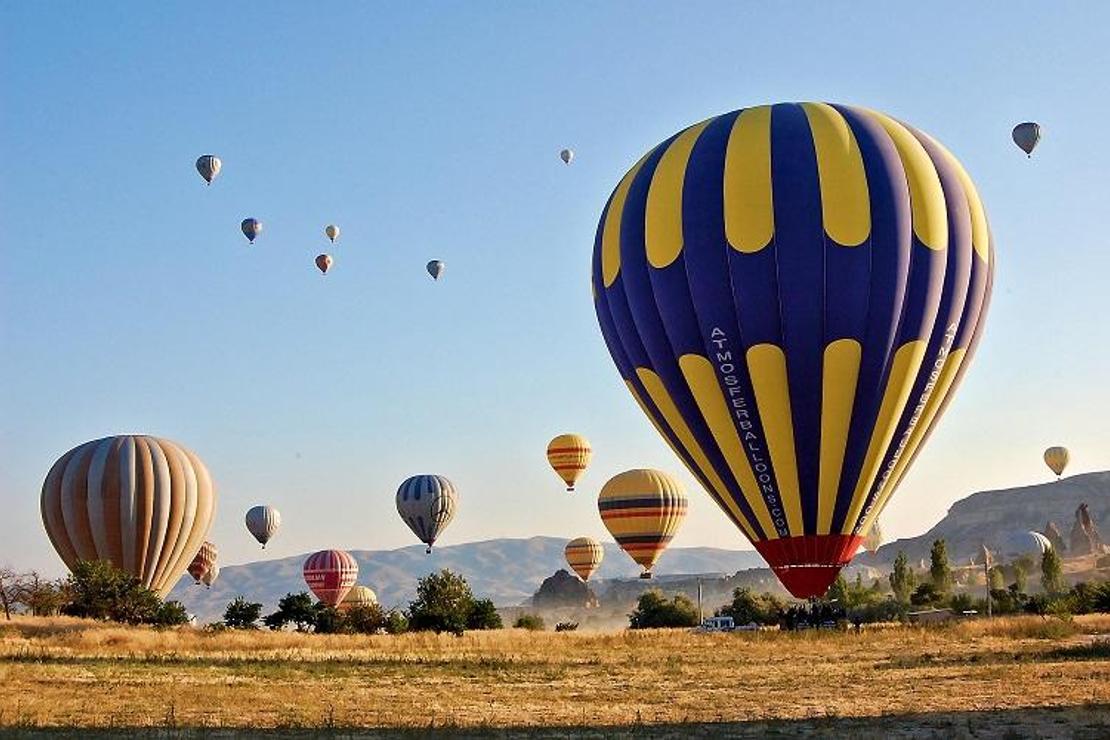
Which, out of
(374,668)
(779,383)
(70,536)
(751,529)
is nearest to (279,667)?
(374,668)

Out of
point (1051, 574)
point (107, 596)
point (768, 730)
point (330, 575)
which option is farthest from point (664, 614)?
point (768, 730)

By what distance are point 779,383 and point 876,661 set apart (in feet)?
30.0

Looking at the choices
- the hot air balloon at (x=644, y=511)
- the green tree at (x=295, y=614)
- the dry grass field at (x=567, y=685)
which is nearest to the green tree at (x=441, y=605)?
the green tree at (x=295, y=614)

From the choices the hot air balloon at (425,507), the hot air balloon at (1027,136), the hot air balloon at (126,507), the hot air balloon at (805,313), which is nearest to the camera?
the hot air balloon at (805,313)

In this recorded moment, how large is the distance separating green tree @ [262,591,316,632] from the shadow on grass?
50211 mm

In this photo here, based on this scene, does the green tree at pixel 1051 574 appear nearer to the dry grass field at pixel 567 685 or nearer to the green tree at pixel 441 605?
the green tree at pixel 441 605

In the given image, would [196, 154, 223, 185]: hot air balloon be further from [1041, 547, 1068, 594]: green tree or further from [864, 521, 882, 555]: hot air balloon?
[1041, 547, 1068, 594]: green tree

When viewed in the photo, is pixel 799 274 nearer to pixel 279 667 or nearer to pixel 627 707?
pixel 627 707

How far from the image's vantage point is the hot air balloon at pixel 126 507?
2623 inches

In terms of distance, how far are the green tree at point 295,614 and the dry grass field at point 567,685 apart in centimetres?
2116

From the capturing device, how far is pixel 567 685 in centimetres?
2989

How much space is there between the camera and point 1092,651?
35.1 metres

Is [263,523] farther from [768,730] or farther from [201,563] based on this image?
[768,730]

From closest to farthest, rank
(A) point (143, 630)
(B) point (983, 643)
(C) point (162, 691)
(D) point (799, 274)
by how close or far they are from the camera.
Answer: (C) point (162, 691) < (D) point (799, 274) < (B) point (983, 643) < (A) point (143, 630)
